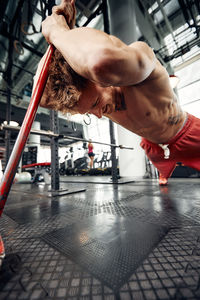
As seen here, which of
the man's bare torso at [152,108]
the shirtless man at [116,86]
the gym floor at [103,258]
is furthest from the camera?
the man's bare torso at [152,108]

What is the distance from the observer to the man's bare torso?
860 millimetres

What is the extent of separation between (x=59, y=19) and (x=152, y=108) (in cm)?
74

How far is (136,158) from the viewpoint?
446cm

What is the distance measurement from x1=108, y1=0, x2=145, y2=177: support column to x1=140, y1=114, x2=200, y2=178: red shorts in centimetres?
272

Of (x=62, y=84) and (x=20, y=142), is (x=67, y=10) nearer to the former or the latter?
(x=62, y=84)

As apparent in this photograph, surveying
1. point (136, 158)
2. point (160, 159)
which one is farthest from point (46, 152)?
point (160, 159)

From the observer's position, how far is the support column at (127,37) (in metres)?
4.42

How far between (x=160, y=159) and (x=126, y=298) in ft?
4.99

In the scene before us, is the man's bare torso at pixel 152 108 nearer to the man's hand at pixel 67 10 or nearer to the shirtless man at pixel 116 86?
the shirtless man at pixel 116 86

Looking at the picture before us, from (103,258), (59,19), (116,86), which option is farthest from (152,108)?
(103,258)

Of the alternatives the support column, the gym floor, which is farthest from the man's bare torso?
the support column

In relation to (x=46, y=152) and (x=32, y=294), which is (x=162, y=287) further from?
(x=46, y=152)

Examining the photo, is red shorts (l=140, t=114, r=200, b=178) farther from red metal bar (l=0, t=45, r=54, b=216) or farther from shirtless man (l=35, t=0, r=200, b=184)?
red metal bar (l=0, t=45, r=54, b=216)

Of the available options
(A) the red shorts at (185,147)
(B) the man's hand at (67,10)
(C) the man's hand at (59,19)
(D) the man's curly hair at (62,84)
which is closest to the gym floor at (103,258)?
(A) the red shorts at (185,147)
